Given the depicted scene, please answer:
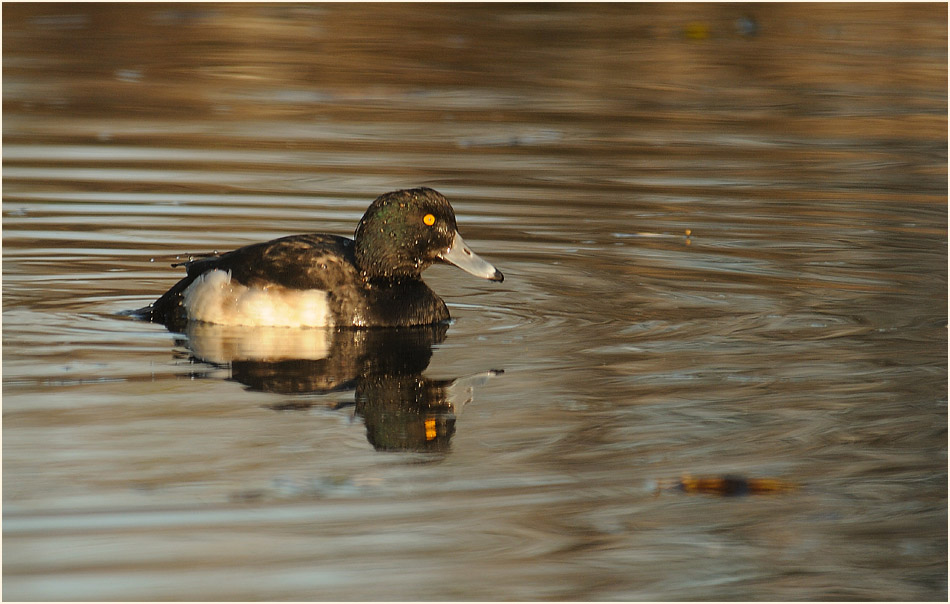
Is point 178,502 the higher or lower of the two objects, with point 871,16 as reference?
lower

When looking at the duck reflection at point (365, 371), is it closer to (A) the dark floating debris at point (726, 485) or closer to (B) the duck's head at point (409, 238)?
(B) the duck's head at point (409, 238)

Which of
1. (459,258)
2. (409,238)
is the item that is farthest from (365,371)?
(459,258)

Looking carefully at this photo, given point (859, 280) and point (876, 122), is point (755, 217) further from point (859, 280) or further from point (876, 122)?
point (876, 122)

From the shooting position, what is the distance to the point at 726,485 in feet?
18.9

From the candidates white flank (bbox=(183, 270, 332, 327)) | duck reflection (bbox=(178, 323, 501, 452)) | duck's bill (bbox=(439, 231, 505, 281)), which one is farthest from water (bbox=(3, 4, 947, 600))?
duck's bill (bbox=(439, 231, 505, 281))

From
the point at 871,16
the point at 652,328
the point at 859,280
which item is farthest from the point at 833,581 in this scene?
the point at 871,16

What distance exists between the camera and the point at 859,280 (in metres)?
9.52

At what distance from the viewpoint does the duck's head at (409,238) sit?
831 centimetres

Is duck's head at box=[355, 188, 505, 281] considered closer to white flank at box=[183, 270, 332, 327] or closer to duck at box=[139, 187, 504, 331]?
duck at box=[139, 187, 504, 331]

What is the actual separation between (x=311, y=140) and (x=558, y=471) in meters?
8.92

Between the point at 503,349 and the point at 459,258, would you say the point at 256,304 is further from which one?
the point at 503,349

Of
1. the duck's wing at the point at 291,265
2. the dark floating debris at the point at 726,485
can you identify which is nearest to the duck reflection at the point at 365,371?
the duck's wing at the point at 291,265

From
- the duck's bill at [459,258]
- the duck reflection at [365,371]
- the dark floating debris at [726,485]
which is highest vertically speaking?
the duck's bill at [459,258]

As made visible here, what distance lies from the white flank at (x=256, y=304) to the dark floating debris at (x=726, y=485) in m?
2.94
